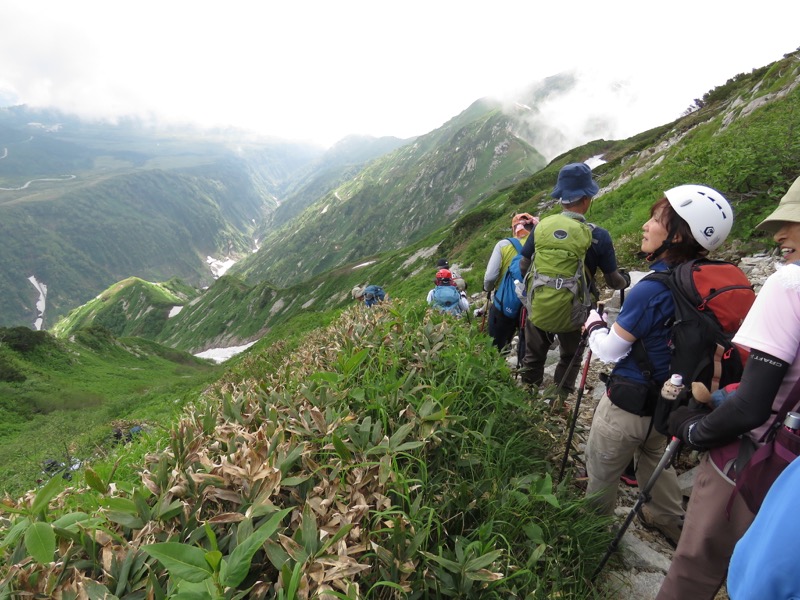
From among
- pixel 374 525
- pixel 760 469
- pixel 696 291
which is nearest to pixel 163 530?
pixel 374 525

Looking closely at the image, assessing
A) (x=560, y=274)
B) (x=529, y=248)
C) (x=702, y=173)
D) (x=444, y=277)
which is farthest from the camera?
(x=702, y=173)

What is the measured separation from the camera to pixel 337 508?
2.19 m

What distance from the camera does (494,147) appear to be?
19650 centimetres

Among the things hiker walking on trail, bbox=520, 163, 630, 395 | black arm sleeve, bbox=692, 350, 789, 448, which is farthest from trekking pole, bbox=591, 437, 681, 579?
hiker walking on trail, bbox=520, 163, 630, 395

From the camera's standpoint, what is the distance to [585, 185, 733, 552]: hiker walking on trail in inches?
115

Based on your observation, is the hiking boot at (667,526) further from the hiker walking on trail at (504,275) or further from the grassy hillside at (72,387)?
the grassy hillside at (72,387)

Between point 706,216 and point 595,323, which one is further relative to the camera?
point 595,323

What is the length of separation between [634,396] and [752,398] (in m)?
1.13

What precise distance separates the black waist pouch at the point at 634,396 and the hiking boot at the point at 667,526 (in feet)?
4.42

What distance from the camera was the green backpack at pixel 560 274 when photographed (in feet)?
14.5

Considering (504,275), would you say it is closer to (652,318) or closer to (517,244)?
(517,244)

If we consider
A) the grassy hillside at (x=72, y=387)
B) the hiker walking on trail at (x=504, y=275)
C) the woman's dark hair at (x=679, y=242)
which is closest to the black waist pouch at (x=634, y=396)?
the woman's dark hair at (x=679, y=242)

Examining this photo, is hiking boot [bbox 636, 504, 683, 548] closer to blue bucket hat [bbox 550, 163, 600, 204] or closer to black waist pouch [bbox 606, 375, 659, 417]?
black waist pouch [bbox 606, 375, 659, 417]

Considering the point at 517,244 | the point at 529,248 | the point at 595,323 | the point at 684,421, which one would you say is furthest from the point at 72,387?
the point at 684,421
